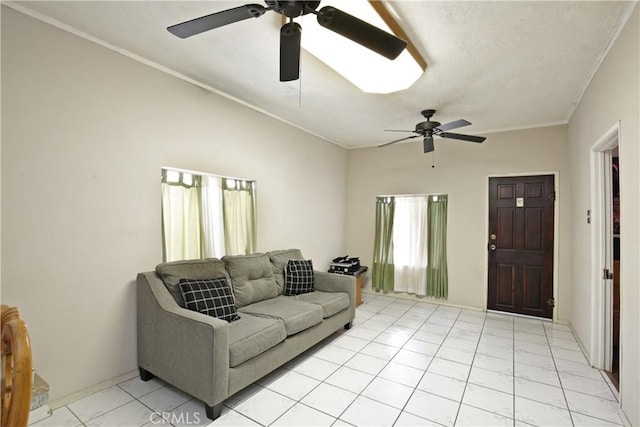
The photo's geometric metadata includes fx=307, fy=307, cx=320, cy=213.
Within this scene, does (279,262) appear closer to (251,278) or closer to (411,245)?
(251,278)

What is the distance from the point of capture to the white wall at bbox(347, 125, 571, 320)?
4234 millimetres

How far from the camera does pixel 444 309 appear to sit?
187 inches

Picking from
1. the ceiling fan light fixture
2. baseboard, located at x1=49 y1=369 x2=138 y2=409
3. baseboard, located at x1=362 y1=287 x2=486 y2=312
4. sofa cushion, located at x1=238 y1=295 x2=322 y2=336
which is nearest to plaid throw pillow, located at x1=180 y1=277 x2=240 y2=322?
sofa cushion, located at x1=238 y1=295 x2=322 y2=336

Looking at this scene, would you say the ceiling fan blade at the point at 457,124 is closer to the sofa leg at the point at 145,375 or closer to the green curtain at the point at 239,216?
the green curtain at the point at 239,216

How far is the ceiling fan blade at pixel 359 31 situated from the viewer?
1.48 m

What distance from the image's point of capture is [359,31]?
1529 mm

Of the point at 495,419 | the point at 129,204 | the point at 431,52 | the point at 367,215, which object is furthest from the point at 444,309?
the point at 129,204

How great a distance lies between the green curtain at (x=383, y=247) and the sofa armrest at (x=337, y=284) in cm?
172

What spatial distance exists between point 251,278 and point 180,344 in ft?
3.76

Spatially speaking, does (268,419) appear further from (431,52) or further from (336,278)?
(431,52)

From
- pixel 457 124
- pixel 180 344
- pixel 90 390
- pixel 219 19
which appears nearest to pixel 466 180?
pixel 457 124

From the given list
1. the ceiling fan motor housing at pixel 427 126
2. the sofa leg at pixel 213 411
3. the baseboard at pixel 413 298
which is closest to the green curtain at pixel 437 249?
the baseboard at pixel 413 298

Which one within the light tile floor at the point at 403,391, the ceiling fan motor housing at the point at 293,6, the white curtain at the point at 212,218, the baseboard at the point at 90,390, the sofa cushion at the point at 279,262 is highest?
the ceiling fan motor housing at the point at 293,6

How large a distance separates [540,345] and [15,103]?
17.0ft
